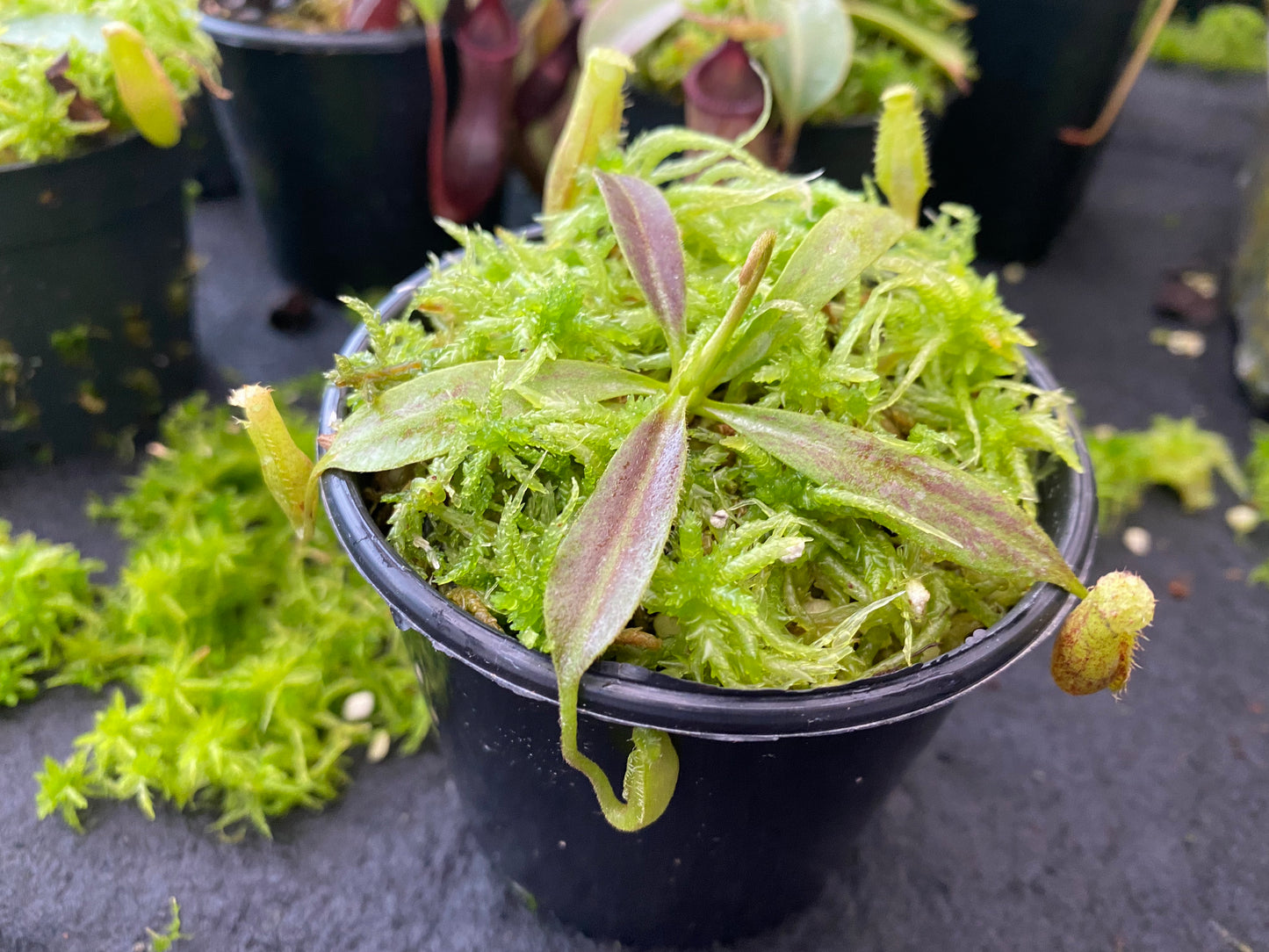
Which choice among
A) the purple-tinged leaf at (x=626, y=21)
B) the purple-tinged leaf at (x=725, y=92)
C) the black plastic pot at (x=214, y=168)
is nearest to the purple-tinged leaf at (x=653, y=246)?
the purple-tinged leaf at (x=725, y=92)

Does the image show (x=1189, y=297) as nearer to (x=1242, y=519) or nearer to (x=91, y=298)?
(x=1242, y=519)

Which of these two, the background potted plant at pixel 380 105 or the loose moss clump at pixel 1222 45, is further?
the loose moss clump at pixel 1222 45

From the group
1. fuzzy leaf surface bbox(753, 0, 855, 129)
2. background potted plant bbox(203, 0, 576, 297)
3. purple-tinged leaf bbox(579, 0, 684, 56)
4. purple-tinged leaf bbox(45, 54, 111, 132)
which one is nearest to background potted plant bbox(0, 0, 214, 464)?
purple-tinged leaf bbox(45, 54, 111, 132)

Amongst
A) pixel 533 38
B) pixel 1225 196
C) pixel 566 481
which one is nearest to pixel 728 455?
pixel 566 481

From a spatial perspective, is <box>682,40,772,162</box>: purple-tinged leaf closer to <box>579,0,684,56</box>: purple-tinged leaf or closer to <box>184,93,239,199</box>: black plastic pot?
<box>579,0,684,56</box>: purple-tinged leaf

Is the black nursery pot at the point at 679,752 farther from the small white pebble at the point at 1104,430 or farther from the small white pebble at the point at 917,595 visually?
the small white pebble at the point at 1104,430

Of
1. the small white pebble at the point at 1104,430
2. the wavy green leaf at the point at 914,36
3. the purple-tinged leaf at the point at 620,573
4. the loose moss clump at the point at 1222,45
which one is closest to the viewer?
the purple-tinged leaf at the point at 620,573
